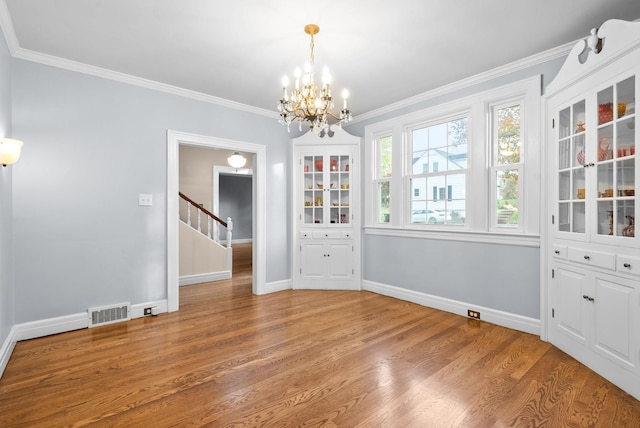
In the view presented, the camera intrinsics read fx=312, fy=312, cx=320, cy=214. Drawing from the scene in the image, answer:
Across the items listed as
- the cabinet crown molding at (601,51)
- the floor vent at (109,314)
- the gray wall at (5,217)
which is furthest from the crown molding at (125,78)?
the cabinet crown molding at (601,51)

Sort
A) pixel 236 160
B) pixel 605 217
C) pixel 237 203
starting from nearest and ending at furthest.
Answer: pixel 605 217 < pixel 236 160 < pixel 237 203

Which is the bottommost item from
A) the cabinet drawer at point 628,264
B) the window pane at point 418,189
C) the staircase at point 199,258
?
the staircase at point 199,258

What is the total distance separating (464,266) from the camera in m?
3.73

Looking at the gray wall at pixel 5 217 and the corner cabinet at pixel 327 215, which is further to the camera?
the corner cabinet at pixel 327 215

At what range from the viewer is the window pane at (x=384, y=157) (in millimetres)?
4742

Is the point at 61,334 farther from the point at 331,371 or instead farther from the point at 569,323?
the point at 569,323

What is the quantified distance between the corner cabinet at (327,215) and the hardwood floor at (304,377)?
4.66 ft

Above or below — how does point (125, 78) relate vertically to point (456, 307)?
above

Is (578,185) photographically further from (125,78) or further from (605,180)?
(125,78)

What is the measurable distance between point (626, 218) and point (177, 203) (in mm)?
4408

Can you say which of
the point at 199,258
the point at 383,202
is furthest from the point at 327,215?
the point at 199,258

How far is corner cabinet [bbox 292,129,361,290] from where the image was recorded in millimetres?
4992

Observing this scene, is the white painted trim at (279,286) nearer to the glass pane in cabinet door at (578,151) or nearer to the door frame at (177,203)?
the door frame at (177,203)

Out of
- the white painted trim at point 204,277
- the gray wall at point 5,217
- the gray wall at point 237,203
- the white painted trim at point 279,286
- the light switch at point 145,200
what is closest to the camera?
the gray wall at point 5,217
